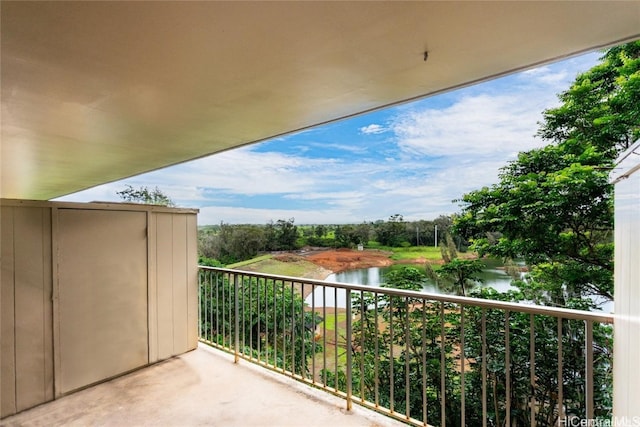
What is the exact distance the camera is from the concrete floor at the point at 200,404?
2.31 meters

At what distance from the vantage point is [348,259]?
6898 millimetres

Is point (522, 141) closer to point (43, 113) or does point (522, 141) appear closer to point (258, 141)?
point (258, 141)

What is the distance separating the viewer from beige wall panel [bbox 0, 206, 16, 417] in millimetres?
2348

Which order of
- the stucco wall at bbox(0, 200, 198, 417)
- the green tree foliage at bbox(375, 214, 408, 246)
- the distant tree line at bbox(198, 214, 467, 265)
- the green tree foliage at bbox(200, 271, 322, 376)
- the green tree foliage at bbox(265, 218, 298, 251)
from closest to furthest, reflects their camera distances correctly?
1. the stucco wall at bbox(0, 200, 198, 417)
2. the green tree foliage at bbox(200, 271, 322, 376)
3. the distant tree line at bbox(198, 214, 467, 265)
4. the green tree foliage at bbox(375, 214, 408, 246)
5. the green tree foliage at bbox(265, 218, 298, 251)

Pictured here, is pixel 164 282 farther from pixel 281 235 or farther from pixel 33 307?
pixel 281 235

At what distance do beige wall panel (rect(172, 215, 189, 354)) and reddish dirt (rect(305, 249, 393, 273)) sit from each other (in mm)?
3658

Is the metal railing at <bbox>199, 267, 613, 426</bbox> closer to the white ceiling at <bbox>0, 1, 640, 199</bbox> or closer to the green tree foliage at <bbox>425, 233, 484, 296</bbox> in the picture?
the green tree foliage at <bbox>425, 233, 484, 296</bbox>

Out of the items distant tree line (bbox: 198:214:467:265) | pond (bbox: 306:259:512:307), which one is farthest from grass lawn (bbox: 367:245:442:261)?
pond (bbox: 306:259:512:307)

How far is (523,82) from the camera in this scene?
5.76 m

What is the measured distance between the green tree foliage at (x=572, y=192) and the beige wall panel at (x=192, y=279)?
4.52 metres

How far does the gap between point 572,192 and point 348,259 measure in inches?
161

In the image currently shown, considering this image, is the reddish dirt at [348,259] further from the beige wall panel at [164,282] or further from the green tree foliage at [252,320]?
the beige wall panel at [164,282]

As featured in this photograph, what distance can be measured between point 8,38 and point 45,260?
78.2 inches

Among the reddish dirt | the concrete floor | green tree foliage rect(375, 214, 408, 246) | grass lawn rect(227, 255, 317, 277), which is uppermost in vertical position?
green tree foliage rect(375, 214, 408, 246)
